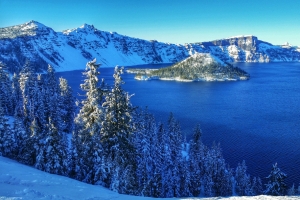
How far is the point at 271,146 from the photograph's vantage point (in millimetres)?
69875

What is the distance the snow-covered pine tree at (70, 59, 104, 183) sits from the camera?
24203mm

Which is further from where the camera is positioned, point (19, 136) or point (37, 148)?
point (19, 136)

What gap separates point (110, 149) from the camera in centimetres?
2533

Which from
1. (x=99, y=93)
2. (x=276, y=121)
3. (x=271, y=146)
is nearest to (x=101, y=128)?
(x=99, y=93)

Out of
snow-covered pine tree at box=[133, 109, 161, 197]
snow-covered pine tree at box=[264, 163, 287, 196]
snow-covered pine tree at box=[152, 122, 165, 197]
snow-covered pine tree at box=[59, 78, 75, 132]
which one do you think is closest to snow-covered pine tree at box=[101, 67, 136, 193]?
snow-covered pine tree at box=[133, 109, 161, 197]

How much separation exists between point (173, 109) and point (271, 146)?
53.8 meters

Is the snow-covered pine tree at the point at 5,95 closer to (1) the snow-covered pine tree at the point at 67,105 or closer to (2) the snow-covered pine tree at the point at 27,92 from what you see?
(2) the snow-covered pine tree at the point at 27,92

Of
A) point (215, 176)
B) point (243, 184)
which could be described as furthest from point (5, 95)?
point (243, 184)

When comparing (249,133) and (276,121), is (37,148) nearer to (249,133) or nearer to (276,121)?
(249,133)

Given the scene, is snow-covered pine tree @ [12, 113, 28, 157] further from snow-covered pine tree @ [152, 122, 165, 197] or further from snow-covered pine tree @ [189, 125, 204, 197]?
snow-covered pine tree @ [189, 125, 204, 197]

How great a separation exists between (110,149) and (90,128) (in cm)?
305

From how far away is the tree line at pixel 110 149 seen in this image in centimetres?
2441

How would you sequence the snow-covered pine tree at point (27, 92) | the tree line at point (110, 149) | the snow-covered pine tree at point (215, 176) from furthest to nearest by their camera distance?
the snow-covered pine tree at point (27, 92) < the snow-covered pine tree at point (215, 176) < the tree line at point (110, 149)

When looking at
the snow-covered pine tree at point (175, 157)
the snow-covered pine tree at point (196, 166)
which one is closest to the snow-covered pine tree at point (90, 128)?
the snow-covered pine tree at point (175, 157)
